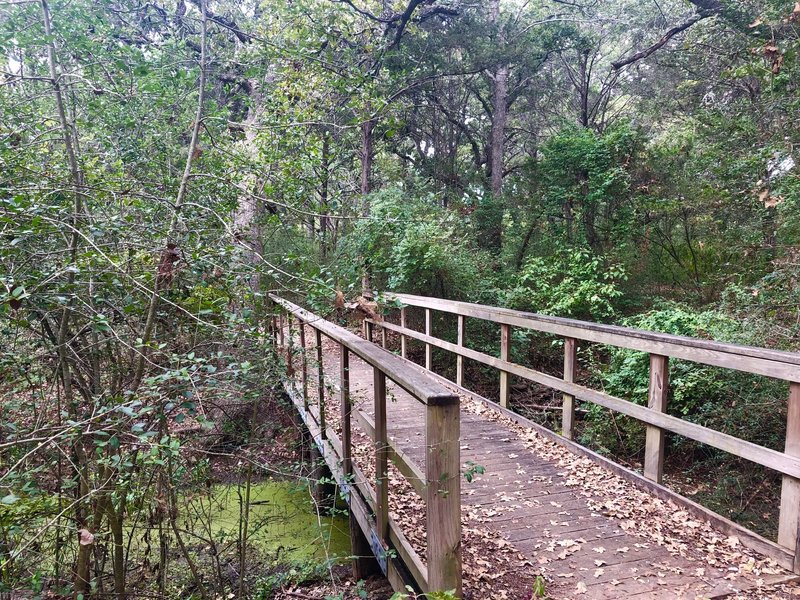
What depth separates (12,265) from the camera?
2.14 m

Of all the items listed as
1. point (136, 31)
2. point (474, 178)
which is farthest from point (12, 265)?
point (474, 178)

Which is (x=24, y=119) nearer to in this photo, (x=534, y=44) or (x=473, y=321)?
(x=473, y=321)

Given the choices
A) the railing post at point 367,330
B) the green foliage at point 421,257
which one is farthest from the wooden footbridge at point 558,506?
the green foliage at point 421,257

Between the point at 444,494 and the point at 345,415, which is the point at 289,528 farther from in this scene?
the point at 444,494

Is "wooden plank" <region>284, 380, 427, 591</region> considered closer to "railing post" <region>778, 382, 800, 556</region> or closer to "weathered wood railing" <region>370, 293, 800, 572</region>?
"weathered wood railing" <region>370, 293, 800, 572</region>

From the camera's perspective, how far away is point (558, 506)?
306 centimetres

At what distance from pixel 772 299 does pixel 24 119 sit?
6.83 meters

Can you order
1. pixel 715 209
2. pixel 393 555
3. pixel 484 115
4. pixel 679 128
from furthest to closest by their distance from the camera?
pixel 484 115 < pixel 679 128 < pixel 715 209 < pixel 393 555

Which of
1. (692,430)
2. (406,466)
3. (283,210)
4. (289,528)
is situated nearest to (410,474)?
(406,466)

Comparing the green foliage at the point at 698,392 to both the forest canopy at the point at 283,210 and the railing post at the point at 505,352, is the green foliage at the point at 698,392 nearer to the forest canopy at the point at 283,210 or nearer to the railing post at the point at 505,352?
the forest canopy at the point at 283,210

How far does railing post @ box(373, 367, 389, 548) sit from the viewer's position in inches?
104

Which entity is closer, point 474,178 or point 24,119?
point 24,119

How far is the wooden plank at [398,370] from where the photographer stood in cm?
192

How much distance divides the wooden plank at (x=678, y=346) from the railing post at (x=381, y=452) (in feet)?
1.88
